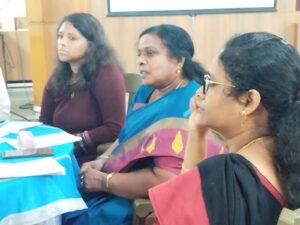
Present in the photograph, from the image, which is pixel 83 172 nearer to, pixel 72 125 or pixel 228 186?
pixel 72 125

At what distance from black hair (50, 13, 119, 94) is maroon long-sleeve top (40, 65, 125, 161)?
0.04 meters

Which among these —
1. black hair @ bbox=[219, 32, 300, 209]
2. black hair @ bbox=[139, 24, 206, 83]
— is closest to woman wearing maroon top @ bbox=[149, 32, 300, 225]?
black hair @ bbox=[219, 32, 300, 209]

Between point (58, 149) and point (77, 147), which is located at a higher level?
point (58, 149)

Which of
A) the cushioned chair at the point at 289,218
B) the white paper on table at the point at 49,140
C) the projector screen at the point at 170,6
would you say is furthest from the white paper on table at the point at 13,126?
the projector screen at the point at 170,6

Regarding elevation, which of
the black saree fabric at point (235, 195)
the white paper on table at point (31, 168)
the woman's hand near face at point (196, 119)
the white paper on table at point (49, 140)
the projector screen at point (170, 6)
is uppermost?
the projector screen at point (170, 6)

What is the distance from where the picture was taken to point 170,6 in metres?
4.24

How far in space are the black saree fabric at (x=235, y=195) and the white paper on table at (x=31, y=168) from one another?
0.64 m

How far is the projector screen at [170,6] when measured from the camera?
13.8ft

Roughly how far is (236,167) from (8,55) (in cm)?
615

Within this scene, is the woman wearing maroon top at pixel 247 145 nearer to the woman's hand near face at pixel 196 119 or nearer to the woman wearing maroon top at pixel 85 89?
the woman's hand near face at pixel 196 119

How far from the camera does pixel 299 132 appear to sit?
952 millimetres

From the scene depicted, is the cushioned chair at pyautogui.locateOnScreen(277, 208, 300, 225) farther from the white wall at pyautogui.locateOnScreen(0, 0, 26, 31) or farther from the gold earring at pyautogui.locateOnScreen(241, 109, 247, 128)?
the white wall at pyautogui.locateOnScreen(0, 0, 26, 31)

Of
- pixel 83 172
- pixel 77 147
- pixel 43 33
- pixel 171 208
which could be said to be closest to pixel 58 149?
pixel 83 172

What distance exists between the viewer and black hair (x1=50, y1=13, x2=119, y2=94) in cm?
228
